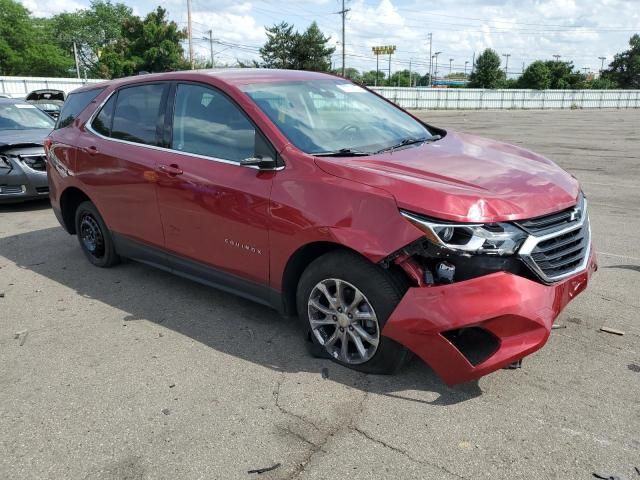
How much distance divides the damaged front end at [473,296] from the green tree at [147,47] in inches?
1998

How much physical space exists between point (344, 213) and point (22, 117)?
8.93 m

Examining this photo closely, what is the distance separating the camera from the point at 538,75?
271ft

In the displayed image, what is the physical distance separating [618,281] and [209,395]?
12.0 ft

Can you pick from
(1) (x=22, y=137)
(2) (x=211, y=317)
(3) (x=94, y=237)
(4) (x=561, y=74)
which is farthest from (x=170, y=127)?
(4) (x=561, y=74)

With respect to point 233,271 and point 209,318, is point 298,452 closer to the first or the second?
point 233,271

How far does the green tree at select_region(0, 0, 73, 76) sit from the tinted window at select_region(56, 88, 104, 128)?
7045 centimetres

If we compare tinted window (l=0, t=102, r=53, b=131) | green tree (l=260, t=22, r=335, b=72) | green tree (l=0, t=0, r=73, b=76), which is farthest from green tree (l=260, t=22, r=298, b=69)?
tinted window (l=0, t=102, r=53, b=131)

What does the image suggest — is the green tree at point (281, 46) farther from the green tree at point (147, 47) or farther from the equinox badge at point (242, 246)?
the equinox badge at point (242, 246)

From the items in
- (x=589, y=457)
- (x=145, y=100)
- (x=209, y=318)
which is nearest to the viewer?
(x=589, y=457)

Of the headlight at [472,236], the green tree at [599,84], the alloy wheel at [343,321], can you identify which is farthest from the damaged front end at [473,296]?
the green tree at [599,84]

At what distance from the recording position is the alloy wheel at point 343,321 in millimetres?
3264

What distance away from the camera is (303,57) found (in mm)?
61438

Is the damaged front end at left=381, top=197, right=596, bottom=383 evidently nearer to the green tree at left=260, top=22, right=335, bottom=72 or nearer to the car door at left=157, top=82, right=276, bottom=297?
the car door at left=157, top=82, right=276, bottom=297

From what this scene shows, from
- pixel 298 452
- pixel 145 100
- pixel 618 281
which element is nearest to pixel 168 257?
pixel 145 100
